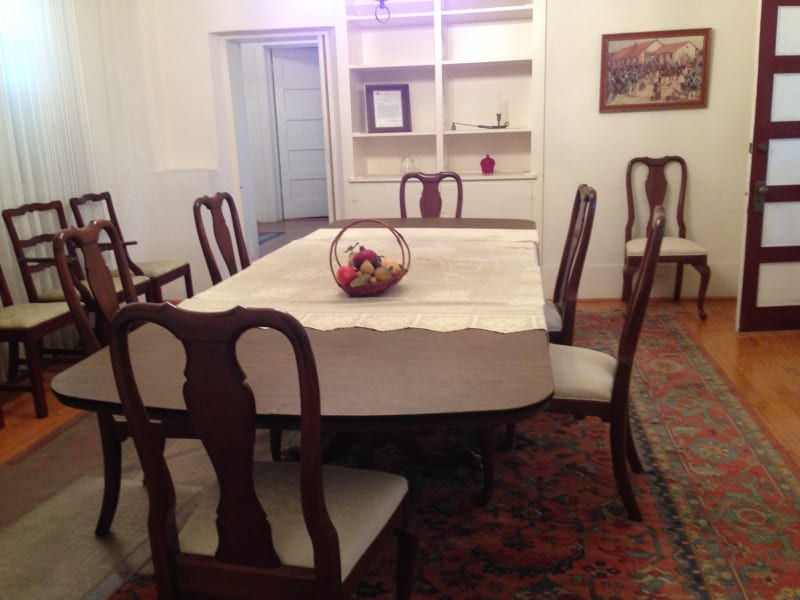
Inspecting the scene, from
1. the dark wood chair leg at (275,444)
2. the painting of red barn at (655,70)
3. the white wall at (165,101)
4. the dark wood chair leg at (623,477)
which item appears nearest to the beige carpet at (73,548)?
the dark wood chair leg at (275,444)

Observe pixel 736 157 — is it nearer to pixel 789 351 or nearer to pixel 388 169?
pixel 789 351

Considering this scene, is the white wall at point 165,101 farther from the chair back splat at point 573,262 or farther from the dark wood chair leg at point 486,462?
the dark wood chair leg at point 486,462

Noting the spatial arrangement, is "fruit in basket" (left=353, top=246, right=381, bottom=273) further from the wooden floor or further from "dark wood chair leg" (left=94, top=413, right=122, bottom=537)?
the wooden floor

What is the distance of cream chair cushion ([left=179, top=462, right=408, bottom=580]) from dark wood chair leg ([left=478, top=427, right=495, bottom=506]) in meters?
0.59

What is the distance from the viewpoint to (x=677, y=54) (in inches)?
171

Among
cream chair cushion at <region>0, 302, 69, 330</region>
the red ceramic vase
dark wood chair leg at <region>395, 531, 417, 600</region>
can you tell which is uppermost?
the red ceramic vase

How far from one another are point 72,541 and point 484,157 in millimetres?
3630

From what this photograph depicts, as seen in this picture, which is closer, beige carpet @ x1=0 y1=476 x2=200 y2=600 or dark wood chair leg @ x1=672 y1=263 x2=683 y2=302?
beige carpet @ x1=0 y1=476 x2=200 y2=600

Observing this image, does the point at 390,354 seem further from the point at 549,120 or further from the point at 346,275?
the point at 549,120

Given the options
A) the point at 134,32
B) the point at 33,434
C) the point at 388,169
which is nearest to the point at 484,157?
the point at 388,169

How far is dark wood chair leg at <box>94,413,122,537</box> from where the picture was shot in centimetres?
207

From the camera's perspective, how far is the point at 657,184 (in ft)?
14.8

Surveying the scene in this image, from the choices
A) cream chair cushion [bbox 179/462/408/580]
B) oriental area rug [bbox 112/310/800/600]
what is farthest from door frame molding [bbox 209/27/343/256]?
cream chair cushion [bbox 179/462/408/580]

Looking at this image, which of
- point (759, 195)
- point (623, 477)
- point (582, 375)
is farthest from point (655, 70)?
point (623, 477)
